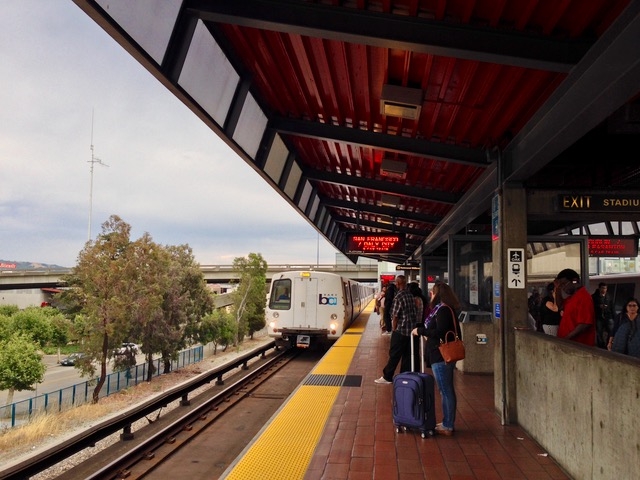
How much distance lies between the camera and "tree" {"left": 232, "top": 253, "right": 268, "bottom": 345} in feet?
135

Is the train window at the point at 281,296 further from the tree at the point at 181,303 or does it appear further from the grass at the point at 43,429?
the tree at the point at 181,303

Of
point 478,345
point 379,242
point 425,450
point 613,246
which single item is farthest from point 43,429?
point 613,246

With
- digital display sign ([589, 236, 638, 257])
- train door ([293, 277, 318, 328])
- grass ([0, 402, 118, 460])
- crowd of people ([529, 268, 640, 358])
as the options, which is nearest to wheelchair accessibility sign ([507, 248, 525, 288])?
crowd of people ([529, 268, 640, 358])

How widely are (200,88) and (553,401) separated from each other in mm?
4578

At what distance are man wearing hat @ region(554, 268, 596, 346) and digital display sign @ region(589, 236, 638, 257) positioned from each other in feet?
23.3

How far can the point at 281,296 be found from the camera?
17781 millimetres

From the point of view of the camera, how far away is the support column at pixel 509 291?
5.95 m

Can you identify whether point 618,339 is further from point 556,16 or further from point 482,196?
point 556,16

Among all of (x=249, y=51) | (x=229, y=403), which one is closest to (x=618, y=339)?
(x=249, y=51)

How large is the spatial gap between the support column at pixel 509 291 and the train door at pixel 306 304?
37.6 feet

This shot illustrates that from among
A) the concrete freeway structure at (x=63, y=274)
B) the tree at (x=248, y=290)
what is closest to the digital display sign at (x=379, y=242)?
the tree at (x=248, y=290)

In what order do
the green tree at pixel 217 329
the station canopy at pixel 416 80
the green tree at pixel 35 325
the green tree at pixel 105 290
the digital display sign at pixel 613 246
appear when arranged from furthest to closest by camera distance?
the green tree at pixel 35 325
the green tree at pixel 217 329
the green tree at pixel 105 290
the digital display sign at pixel 613 246
the station canopy at pixel 416 80

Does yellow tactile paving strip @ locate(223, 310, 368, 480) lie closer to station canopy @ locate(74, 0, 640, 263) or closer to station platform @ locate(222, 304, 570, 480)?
station platform @ locate(222, 304, 570, 480)

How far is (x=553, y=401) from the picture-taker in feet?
15.5
